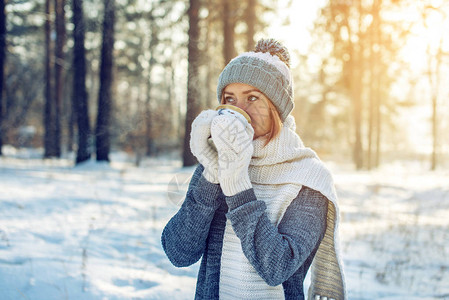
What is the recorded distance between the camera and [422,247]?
5582mm

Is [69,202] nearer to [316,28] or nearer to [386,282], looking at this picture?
[386,282]

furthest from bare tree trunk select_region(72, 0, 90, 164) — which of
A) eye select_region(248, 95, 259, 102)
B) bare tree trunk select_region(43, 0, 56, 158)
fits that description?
eye select_region(248, 95, 259, 102)

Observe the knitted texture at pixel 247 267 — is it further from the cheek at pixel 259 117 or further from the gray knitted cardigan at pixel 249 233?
the cheek at pixel 259 117

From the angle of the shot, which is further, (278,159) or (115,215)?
(115,215)

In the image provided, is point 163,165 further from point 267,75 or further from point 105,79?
point 267,75

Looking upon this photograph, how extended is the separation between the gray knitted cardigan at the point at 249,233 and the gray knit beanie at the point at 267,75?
400 mm

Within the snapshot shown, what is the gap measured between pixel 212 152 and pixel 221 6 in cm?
1135

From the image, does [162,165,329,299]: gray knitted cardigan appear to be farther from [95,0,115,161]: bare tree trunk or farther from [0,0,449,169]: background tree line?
[95,0,115,161]: bare tree trunk

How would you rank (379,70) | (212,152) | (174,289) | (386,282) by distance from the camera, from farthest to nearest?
1. (379,70)
2. (386,282)
3. (174,289)
4. (212,152)

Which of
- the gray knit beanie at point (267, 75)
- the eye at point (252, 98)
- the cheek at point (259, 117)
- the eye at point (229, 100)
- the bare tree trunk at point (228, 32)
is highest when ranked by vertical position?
the bare tree trunk at point (228, 32)

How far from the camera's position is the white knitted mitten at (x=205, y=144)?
4.82ft

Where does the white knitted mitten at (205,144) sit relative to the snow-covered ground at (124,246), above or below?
above

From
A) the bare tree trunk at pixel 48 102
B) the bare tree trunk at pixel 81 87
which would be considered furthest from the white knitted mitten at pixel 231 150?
the bare tree trunk at pixel 48 102

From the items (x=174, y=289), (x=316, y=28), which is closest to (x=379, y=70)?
(x=316, y=28)
